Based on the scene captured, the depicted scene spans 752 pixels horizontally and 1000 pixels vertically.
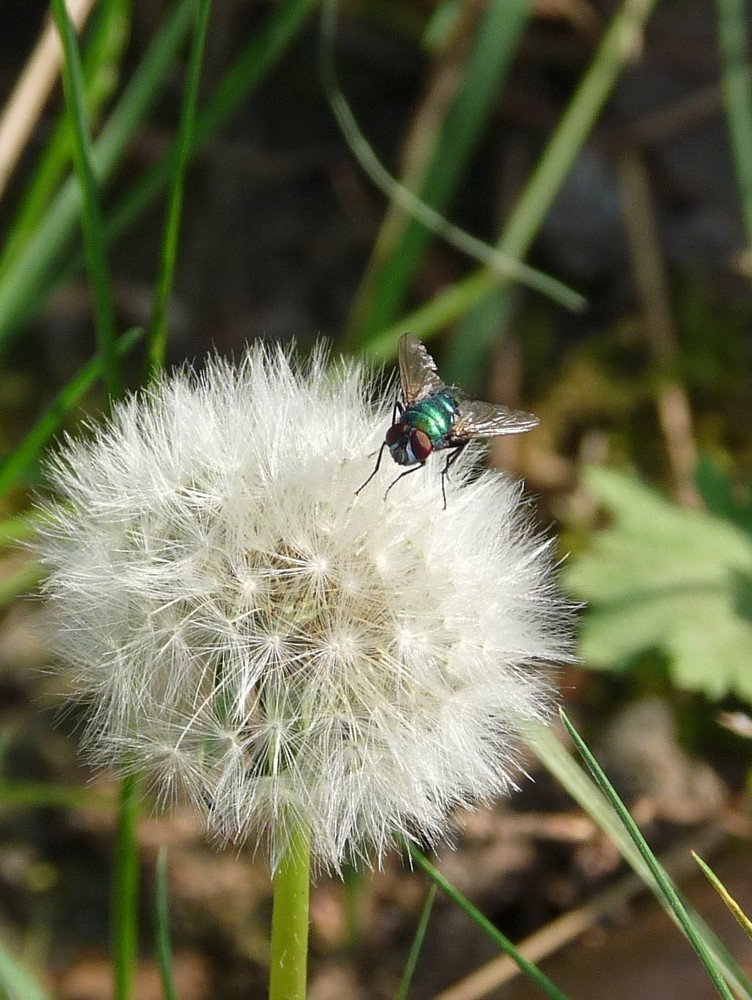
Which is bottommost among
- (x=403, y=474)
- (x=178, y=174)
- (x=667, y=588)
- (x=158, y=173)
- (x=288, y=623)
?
(x=667, y=588)

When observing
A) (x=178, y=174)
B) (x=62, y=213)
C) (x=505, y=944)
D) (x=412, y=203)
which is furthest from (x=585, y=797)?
(x=412, y=203)

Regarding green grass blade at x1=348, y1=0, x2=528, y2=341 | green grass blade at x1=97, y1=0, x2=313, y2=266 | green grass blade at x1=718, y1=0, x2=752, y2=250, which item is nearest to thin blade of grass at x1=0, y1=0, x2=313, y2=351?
green grass blade at x1=97, y1=0, x2=313, y2=266

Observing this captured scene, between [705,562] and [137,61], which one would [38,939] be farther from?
[137,61]

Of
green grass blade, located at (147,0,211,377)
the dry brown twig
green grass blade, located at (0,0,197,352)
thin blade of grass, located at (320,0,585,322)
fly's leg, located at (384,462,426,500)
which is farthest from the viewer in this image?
thin blade of grass, located at (320,0,585,322)

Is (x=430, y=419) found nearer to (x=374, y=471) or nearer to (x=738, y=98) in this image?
(x=374, y=471)

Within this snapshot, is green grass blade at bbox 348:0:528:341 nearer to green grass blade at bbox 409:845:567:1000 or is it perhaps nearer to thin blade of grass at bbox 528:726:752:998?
thin blade of grass at bbox 528:726:752:998

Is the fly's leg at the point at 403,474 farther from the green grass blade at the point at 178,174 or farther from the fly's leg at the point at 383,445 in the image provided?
the green grass blade at the point at 178,174

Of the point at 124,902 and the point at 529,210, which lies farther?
the point at 529,210
